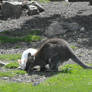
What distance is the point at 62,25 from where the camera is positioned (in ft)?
80.0

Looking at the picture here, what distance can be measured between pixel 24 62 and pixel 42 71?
0.87 meters

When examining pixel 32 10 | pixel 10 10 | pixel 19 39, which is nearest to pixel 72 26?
pixel 19 39

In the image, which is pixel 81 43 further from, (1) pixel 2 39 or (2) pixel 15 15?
(2) pixel 15 15

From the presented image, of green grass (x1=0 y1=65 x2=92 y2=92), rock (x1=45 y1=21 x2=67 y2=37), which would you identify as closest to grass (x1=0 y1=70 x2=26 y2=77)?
green grass (x1=0 y1=65 x2=92 y2=92)

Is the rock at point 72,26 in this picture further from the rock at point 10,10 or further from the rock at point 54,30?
the rock at point 10,10

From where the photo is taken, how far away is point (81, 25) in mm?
24438

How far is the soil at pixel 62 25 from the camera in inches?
787

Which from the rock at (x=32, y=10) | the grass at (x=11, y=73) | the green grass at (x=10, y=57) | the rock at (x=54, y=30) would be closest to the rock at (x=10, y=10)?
the rock at (x=32, y=10)

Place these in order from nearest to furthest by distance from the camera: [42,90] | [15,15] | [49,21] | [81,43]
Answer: [42,90] < [81,43] < [49,21] < [15,15]

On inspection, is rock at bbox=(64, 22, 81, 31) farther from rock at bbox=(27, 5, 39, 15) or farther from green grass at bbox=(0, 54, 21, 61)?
green grass at bbox=(0, 54, 21, 61)

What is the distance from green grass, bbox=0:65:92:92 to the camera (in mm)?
11281

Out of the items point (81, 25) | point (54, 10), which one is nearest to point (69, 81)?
point (81, 25)

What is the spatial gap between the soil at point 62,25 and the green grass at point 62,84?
298cm

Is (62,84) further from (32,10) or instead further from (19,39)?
(32,10)
